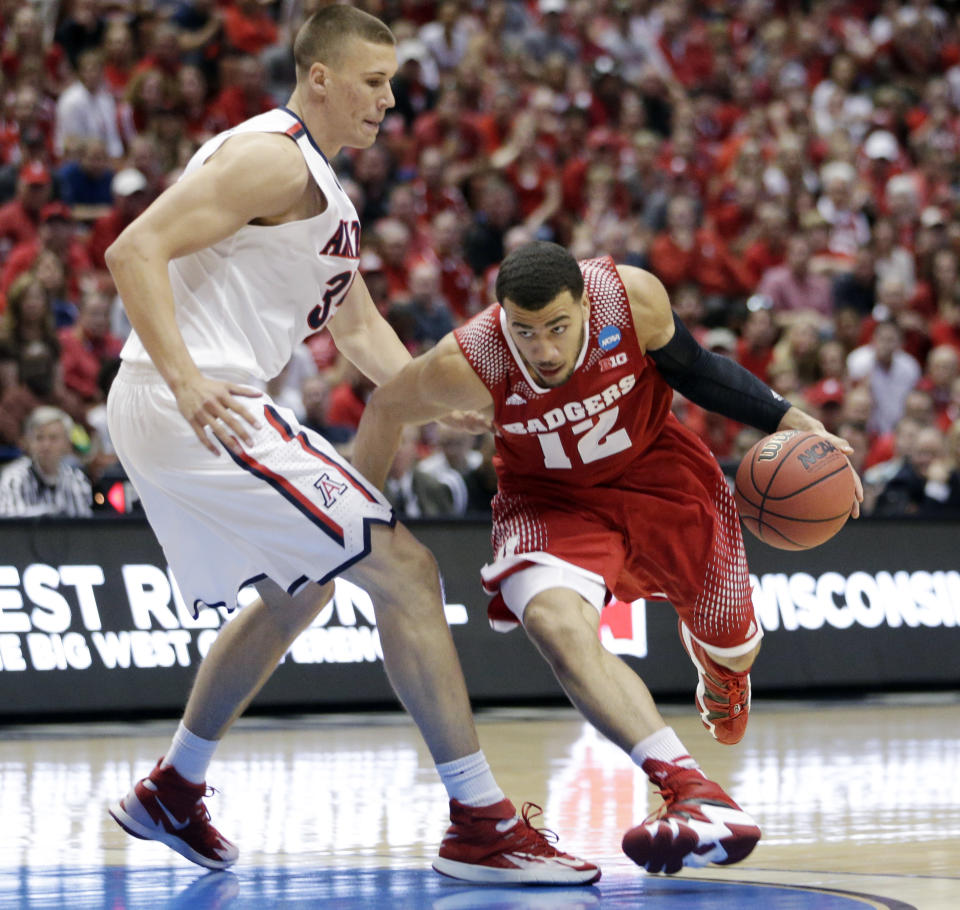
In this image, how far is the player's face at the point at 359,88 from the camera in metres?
4.23

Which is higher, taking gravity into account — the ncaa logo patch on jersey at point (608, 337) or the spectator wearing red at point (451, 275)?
the spectator wearing red at point (451, 275)

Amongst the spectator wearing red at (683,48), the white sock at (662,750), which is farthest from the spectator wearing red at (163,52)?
the white sock at (662,750)

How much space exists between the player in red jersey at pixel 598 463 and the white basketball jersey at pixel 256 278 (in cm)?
43

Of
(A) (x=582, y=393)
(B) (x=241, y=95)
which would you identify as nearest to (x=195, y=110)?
(B) (x=241, y=95)

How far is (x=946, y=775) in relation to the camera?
6227 mm

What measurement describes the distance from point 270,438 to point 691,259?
925cm

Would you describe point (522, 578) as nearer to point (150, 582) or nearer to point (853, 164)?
point (150, 582)

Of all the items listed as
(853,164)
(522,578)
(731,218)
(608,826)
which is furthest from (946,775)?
(853,164)

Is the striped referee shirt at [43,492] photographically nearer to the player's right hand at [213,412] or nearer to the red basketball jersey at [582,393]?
the red basketball jersey at [582,393]

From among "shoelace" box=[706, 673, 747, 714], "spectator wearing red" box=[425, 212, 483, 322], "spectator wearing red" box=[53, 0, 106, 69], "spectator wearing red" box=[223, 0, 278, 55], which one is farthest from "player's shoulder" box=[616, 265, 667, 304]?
"spectator wearing red" box=[223, 0, 278, 55]

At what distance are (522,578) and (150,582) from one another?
13.0 feet

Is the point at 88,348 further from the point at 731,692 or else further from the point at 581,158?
the point at 731,692

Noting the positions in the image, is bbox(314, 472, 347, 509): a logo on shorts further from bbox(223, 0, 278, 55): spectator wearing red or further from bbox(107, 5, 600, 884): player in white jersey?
bbox(223, 0, 278, 55): spectator wearing red

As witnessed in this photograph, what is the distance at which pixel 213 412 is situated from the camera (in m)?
3.84
